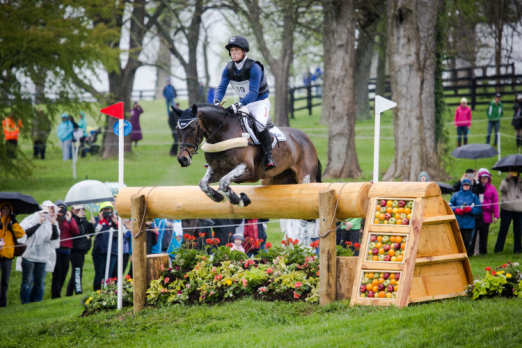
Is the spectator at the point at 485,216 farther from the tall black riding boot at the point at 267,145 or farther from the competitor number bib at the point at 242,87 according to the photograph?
the competitor number bib at the point at 242,87

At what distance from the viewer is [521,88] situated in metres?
26.3

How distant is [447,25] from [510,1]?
5.95 ft

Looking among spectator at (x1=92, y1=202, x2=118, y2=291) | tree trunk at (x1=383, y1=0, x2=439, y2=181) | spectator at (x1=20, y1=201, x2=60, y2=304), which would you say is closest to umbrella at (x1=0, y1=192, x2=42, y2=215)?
spectator at (x1=20, y1=201, x2=60, y2=304)

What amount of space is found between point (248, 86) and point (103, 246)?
→ 191 inches

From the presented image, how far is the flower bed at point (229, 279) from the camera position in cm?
640

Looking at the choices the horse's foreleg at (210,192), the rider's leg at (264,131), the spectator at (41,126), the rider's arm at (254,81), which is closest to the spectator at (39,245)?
the horse's foreleg at (210,192)

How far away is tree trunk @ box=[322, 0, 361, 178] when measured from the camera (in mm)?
14945

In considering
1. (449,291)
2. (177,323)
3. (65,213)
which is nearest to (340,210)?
(449,291)

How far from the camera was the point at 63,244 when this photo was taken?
369 inches

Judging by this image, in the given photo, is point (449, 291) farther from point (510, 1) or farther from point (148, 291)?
point (510, 1)

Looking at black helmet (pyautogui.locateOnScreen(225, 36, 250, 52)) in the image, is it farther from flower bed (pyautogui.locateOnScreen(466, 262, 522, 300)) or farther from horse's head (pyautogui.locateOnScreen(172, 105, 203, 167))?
flower bed (pyautogui.locateOnScreen(466, 262, 522, 300))

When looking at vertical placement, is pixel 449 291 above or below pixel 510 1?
below

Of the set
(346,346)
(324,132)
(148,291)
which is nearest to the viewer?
(346,346)

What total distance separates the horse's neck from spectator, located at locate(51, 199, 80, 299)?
4810 millimetres
